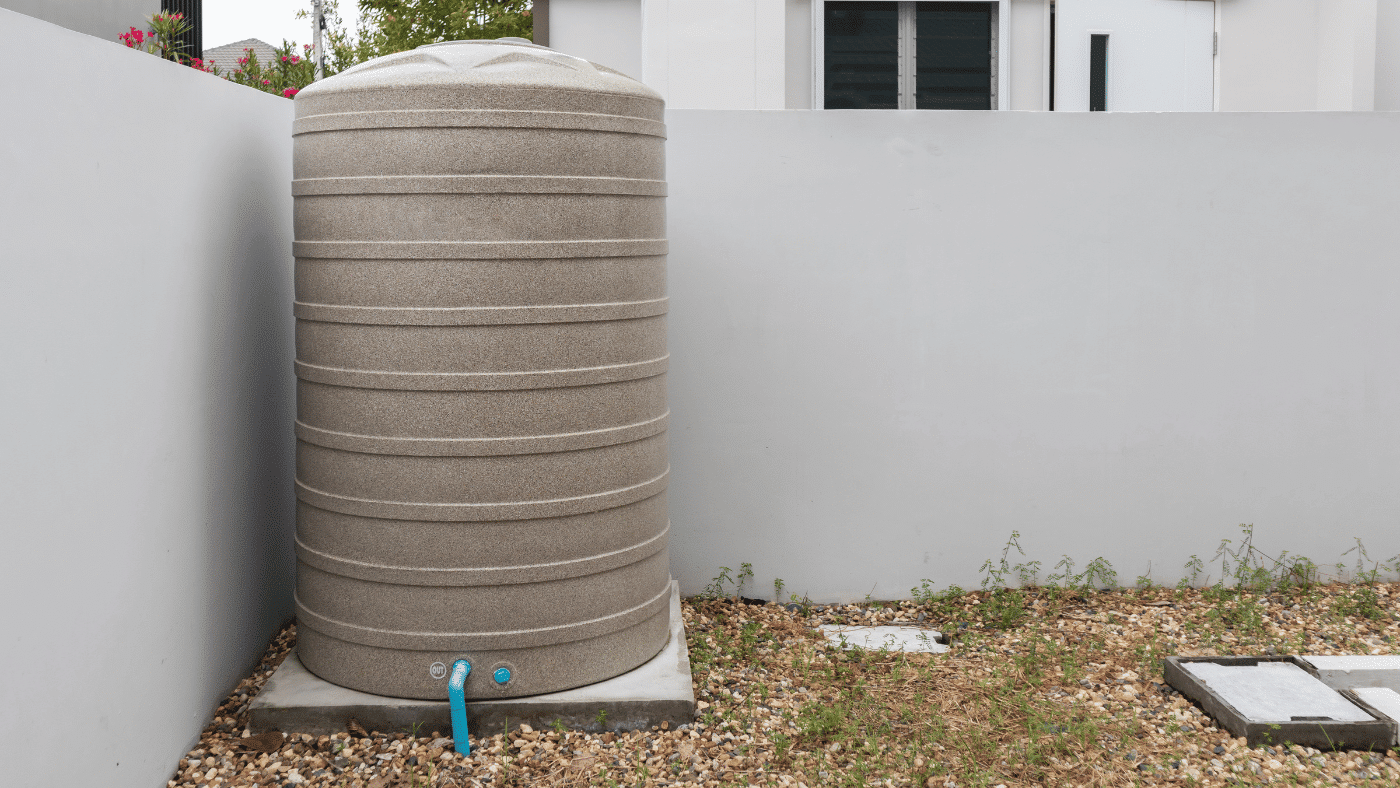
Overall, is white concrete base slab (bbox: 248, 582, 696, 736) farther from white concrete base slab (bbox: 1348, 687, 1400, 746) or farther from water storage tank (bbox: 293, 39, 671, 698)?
white concrete base slab (bbox: 1348, 687, 1400, 746)

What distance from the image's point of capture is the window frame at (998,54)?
27.0ft

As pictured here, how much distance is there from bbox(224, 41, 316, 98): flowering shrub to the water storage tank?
2.64 metres

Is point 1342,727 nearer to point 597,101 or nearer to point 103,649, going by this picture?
point 597,101

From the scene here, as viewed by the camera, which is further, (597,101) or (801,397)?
(801,397)

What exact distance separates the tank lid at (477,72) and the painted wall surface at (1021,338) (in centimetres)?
115

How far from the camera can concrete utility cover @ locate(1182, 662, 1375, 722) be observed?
11.6 feet

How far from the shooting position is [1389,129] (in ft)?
15.7

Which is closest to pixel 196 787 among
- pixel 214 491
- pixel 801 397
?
pixel 214 491

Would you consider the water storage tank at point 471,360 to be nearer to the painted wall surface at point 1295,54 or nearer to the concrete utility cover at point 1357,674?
the concrete utility cover at point 1357,674

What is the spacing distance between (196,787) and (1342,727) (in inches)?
123

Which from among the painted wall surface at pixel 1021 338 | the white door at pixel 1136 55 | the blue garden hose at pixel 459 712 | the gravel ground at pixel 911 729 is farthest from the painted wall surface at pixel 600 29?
the blue garden hose at pixel 459 712

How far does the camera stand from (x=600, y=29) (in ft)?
28.5

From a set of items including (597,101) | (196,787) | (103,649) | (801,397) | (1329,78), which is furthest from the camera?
(1329,78)

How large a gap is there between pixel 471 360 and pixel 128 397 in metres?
0.85
